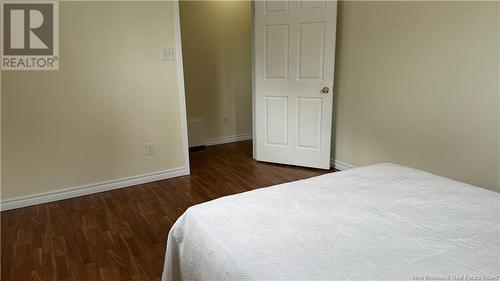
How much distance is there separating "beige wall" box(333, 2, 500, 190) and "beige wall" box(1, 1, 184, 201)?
5.93 ft

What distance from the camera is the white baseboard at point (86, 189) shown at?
282 centimetres

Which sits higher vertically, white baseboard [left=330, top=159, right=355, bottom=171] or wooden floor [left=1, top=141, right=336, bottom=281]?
white baseboard [left=330, top=159, right=355, bottom=171]

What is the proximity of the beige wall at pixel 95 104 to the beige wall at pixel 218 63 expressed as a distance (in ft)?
4.00

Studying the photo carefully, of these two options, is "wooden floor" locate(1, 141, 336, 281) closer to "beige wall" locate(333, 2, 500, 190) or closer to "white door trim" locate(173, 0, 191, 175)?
"white door trim" locate(173, 0, 191, 175)

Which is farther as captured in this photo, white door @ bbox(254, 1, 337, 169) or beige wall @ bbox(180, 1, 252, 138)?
beige wall @ bbox(180, 1, 252, 138)

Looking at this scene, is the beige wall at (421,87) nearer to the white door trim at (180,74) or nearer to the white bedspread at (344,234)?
the white bedspread at (344,234)

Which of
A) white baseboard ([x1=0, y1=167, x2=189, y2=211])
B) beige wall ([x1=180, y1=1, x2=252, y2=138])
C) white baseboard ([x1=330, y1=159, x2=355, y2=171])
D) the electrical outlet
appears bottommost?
white baseboard ([x1=0, y1=167, x2=189, y2=211])

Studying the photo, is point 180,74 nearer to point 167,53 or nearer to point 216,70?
point 167,53

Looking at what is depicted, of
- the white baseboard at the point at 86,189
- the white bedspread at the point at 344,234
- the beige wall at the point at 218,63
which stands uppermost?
the beige wall at the point at 218,63

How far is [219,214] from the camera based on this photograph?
52.1 inches

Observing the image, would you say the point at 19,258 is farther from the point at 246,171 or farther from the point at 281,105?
the point at 281,105

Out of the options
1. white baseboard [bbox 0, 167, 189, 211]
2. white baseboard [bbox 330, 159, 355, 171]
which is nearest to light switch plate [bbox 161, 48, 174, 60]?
white baseboard [bbox 0, 167, 189, 211]

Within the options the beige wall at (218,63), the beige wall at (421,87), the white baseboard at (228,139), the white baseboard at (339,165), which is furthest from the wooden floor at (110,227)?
the beige wall at (218,63)

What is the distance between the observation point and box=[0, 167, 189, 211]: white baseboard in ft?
9.24
